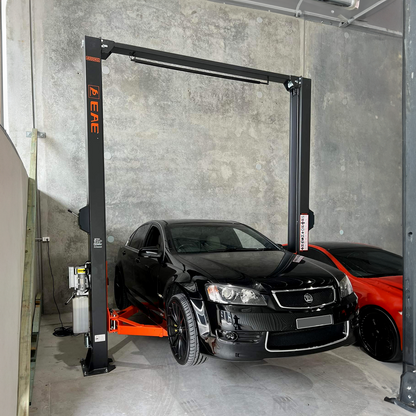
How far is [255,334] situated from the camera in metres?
2.85

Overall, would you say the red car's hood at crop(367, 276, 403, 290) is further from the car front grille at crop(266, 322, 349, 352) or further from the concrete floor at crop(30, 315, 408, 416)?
the car front grille at crop(266, 322, 349, 352)

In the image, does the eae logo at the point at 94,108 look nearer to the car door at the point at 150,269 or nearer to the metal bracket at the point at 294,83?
the car door at the point at 150,269

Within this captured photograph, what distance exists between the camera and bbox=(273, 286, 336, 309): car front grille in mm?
2961

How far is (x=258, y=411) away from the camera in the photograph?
9.37ft

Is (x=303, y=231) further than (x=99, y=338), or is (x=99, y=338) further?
(x=303, y=231)

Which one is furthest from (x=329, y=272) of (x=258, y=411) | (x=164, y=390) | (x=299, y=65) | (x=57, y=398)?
(x=299, y=65)

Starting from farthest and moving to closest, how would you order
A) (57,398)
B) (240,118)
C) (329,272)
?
(240,118) < (329,272) < (57,398)

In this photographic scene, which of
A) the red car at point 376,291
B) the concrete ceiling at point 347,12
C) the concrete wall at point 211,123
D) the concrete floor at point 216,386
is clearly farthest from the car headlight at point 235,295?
the concrete ceiling at point 347,12

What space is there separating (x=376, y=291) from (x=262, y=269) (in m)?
1.37

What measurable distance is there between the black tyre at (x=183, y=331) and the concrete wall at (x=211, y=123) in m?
3.10

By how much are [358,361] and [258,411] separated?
1468mm

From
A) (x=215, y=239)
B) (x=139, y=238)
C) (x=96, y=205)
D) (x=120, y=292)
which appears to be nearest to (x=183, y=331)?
(x=215, y=239)

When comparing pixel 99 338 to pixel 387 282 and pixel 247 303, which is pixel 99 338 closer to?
pixel 247 303

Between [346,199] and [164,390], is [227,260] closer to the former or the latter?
[164,390]
